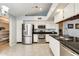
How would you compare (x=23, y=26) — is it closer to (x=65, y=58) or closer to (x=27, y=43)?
(x=27, y=43)

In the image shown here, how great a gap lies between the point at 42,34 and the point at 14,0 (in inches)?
313

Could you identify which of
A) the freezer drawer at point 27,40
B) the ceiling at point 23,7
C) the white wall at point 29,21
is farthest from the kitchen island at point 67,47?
the white wall at point 29,21

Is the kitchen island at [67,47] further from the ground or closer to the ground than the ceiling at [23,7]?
closer to the ground

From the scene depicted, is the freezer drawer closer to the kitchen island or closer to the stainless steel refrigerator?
the stainless steel refrigerator

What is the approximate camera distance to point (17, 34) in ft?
29.9

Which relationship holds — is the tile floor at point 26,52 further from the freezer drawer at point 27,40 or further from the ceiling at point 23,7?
the freezer drawer at point 27,40

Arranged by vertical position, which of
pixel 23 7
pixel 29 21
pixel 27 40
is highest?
pixel 23 7

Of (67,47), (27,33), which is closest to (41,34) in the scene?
(27,33)

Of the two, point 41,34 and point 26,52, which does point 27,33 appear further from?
point 26,52

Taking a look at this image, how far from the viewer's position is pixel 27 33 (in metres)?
8.80

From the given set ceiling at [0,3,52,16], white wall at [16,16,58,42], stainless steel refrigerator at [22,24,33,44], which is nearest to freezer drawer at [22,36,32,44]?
stainless steel refrigerator at [22,24,33,44]

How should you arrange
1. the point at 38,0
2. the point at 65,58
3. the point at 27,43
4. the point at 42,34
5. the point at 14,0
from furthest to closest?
1. the point at 42,34
2. the point at 27,43
3. the point at 38,0
4. the point at 14,0
5. the point at 65,58

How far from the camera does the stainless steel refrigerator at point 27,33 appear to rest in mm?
8730

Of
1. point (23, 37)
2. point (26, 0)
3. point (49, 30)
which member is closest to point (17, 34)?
point (23, 37)
